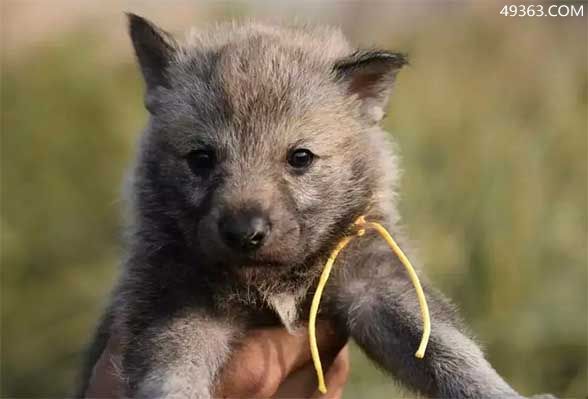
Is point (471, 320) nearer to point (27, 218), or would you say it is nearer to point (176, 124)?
point (176, 124)

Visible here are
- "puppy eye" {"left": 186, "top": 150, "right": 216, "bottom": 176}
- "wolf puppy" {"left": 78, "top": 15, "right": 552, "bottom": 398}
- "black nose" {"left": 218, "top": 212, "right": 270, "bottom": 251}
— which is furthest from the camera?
"puppy eye" {"left": 186, "top": 150, "right": 216, "bottom": 176}

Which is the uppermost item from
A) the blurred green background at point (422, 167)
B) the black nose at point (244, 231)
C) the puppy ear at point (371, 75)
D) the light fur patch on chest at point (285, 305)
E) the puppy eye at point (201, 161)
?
the puppy ear at point (371, 75)

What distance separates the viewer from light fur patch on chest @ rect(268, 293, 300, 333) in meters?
3.31

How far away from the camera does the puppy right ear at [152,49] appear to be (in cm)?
367

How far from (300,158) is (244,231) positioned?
484mm

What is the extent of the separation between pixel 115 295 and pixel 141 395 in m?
0.84

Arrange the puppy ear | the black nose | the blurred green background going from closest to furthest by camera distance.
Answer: the black nose
the puppy ear
the blurred green background

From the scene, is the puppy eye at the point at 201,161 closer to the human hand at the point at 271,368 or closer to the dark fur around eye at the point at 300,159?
the dark fur around eye at the point at 300,159

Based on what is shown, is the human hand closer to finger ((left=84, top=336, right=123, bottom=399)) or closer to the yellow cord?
finger ((left=84, top=336, right=123, bottom=399))

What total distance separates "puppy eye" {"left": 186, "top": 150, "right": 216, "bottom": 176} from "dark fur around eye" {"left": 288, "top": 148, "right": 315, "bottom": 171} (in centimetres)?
29

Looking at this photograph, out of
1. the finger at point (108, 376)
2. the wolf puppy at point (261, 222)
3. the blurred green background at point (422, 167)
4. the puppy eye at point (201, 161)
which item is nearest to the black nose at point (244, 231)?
the wolf puppy at point (261, 222)

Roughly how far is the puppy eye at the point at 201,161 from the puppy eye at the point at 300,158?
29 centimetres

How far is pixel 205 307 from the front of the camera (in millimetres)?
3229

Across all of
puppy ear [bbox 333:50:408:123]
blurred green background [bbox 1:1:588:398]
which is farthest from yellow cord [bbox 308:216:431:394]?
blurred green background [bbox 1:1:588:398]
